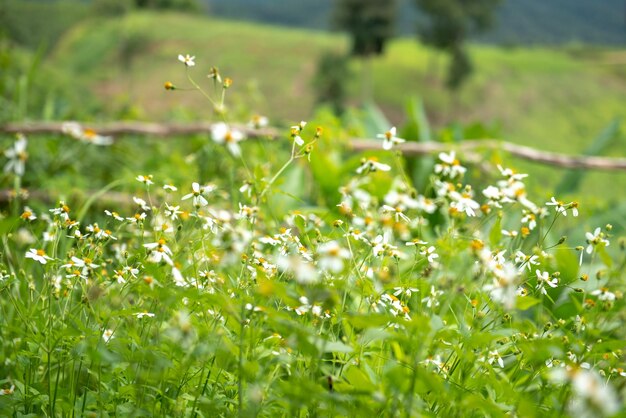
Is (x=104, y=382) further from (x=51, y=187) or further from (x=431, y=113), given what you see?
(x=431, y=113)

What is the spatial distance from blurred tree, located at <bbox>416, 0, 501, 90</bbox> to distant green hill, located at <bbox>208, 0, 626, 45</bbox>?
610 inches

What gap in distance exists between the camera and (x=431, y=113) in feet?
69.2

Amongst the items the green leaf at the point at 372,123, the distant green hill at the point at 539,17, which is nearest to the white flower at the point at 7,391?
the green leaf at the point at 372,123

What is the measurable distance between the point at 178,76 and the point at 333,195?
15909mm

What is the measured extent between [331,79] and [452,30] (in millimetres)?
4710

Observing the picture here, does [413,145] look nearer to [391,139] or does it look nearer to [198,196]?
[391,139]

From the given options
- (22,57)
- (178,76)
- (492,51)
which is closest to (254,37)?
(178,76)

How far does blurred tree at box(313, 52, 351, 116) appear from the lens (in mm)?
16719

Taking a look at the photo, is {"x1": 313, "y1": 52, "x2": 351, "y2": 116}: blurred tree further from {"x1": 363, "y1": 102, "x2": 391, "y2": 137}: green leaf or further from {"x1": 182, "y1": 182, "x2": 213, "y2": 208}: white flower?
{"x1": 182, "y1": 182, "x2": 213, "y2": 208}: white flower

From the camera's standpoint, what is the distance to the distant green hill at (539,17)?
36.8m

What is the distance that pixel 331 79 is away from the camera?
16.7 meters

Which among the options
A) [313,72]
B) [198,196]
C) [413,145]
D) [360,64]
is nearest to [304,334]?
[198,196]

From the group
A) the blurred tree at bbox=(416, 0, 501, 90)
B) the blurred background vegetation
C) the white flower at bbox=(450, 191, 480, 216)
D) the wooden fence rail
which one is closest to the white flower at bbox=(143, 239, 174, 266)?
the white flower at bbox=(450, 191, 480, 216)

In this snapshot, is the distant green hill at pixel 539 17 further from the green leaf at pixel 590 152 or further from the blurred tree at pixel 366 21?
the green leaf at pixel 590 152
